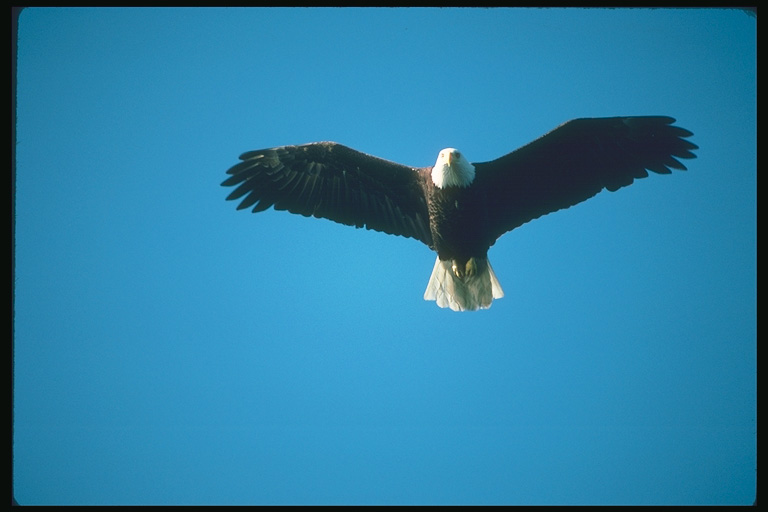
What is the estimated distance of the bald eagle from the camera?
16.3 ft

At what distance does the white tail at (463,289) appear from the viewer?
569 cm

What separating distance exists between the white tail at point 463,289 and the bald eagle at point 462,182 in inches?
1.0

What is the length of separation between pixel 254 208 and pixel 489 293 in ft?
6.85

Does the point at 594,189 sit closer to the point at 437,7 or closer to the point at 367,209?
the point at 367,209

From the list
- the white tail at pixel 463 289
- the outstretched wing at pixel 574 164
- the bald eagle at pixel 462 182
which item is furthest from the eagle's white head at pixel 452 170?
the white tail at pixel 463 289

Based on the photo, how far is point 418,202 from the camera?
5.40m

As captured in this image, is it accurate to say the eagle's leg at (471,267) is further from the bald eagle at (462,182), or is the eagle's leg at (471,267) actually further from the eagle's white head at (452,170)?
the eagle's white head at (452,170)

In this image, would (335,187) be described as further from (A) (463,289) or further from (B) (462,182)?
(A) (463,289)

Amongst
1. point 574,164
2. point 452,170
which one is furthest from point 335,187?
point 574,164

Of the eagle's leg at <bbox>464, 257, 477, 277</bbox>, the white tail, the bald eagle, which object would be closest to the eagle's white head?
the bald eagle

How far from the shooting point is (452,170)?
16.1 ft

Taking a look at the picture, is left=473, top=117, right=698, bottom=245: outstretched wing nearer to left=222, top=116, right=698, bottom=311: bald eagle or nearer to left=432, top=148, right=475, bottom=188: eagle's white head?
left=222, top=116, right=698, bottom=311: bald eagle
